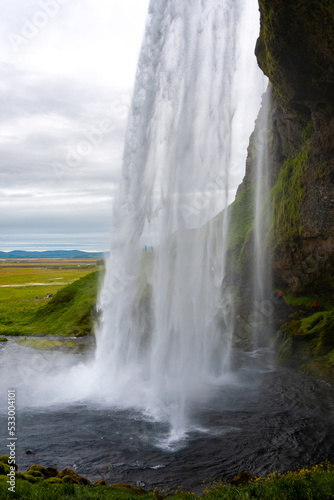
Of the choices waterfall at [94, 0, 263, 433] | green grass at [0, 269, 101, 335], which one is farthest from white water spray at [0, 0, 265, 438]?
green grass at [0, 269, 101, 335]

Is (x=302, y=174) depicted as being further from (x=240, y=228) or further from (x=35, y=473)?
(x=35, y=473)

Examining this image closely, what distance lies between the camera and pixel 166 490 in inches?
480

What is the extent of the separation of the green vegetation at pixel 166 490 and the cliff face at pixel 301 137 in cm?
2049

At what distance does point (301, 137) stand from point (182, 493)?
32.9 metres

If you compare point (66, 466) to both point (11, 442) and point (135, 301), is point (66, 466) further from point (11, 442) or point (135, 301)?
point (135, 301)

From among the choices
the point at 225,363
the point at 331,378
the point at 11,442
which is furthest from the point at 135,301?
the point at 331,378

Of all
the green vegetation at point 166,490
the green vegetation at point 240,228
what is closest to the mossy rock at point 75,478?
the green vegetation at point 166,490

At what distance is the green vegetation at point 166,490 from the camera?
9.99 meters

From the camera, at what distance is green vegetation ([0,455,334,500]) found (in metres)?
9.99

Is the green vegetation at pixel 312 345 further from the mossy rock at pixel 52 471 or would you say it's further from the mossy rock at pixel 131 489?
the mossy rock at pixel 52 471

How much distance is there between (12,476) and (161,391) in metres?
11.1

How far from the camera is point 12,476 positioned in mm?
10422

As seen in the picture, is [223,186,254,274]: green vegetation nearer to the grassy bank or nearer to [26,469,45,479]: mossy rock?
the grassy bank
